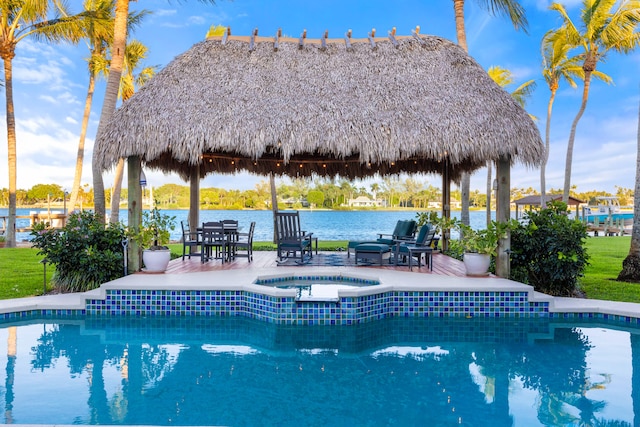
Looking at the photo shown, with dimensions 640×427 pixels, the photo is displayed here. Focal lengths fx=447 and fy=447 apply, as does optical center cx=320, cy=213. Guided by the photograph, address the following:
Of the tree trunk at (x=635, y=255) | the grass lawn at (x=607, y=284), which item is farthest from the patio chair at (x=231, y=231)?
the tree trunk at (x=635, y=255)

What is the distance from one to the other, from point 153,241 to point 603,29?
50.2ft

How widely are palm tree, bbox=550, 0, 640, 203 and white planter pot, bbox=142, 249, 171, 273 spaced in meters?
12.4

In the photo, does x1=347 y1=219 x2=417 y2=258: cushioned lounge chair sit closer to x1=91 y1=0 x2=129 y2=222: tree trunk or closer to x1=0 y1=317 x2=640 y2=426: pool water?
x1=0 y1=317 x2=640 y2=426: pool water

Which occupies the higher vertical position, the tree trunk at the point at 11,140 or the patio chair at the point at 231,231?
the tree trunk at the point at 11,140

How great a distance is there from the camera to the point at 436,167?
36.2 ft

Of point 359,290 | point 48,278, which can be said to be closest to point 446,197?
point 359,290

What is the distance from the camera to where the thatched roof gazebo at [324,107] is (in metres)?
6.89

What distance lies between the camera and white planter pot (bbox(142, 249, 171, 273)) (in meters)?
6.96

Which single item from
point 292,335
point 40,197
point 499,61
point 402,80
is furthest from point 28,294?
point 40,197

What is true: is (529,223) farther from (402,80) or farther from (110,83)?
(110,83)

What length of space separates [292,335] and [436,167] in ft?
23.5

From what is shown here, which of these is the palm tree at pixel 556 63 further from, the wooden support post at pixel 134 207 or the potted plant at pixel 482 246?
the wooden support post at pixel 134 207

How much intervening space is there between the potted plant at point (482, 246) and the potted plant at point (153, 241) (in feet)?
15.2

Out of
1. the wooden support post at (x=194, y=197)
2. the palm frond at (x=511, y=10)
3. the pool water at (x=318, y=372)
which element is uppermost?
Answer: the palm frond at (x=511, y=10)
